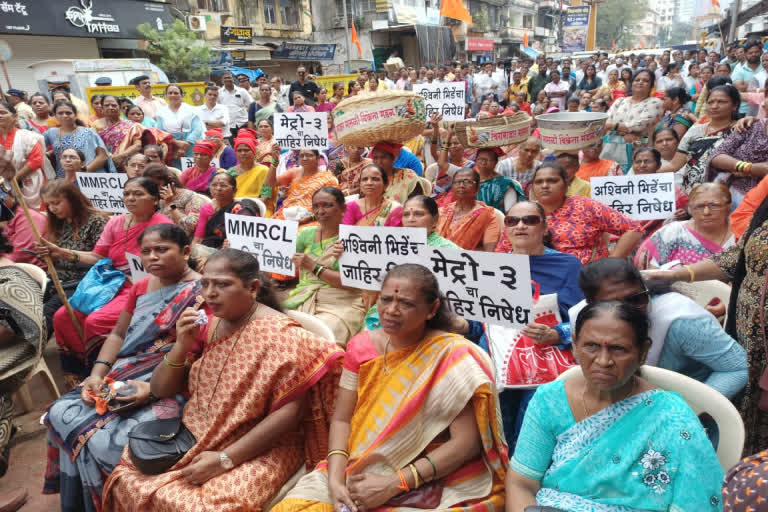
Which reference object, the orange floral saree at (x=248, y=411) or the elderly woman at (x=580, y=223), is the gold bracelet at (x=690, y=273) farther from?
the orange floral saree at (x=248, y=411)

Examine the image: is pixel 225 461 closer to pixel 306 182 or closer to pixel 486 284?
pixel 486 284

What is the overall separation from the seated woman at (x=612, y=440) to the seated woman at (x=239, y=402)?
0.97m


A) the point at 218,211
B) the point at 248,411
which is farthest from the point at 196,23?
the point at 248,411

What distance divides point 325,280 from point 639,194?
260 centimetres

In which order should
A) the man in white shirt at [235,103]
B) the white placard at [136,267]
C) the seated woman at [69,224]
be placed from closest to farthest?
the white placard at [136,267]
the seated woman at [69,224]
the man in white shirt at [235,103]

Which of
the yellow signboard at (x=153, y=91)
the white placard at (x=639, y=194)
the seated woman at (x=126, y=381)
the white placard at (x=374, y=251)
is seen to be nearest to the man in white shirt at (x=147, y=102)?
the yellow signboard at (x=153, y=91)

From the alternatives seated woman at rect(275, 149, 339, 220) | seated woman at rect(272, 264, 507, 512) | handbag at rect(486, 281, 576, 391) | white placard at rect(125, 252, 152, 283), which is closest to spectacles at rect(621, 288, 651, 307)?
handbag at rect(486, 281, 576, 391)

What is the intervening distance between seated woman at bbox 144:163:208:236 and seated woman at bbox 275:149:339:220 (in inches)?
31.5

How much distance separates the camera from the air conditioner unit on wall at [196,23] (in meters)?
25.7

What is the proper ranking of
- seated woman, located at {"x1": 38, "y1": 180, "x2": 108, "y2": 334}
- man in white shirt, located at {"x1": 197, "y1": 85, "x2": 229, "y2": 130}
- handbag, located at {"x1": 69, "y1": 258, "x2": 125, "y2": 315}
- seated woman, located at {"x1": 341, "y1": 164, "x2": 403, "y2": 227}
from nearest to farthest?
handbag, located at {"x1": 69, "y1": 258, "x2": 125, "y2": 315} < seated woman, located at {"x1": 341, "y1": 164, "x2": 403, "y2": 227} < seated woman, located at {"x1": 38, "y1": 180, "x2": 108, "y2": 334} < man in white shirt, located at {"x1": 197, "y1": 85, "x2": 229, "y2": 130}

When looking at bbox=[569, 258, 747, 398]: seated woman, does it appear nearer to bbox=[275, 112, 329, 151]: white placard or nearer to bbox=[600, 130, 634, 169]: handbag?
bbox=[275, 112, 329, 151]: white placard

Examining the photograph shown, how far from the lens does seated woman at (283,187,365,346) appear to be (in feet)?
12.1

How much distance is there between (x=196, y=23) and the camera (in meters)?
25.8

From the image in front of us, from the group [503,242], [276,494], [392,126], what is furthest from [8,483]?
[392,126]
